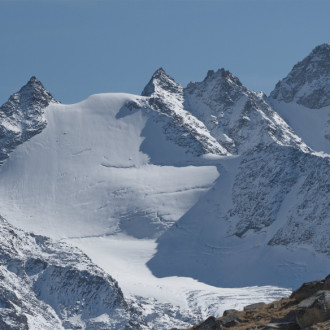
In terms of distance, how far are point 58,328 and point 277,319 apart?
6616 inches

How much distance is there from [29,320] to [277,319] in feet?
550

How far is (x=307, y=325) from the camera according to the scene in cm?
3103

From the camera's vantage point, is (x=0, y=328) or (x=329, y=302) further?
(x=0, y=328)

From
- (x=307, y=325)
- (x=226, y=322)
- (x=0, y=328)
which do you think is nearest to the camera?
(x=307, y=325)

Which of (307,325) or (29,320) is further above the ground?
(29,320)

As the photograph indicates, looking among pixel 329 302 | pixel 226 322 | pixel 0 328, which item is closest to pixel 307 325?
pixel 329 302

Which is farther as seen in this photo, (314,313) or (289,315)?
(289,315)

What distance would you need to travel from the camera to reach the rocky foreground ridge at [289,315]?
3120 cm

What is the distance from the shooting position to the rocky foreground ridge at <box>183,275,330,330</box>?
31.2 metres

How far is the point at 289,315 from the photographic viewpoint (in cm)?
3244

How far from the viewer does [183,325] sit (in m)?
199

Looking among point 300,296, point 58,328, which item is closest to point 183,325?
point 58,328

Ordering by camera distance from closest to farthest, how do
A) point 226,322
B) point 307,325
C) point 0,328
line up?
point 307,325, point 226,322, point 0,328

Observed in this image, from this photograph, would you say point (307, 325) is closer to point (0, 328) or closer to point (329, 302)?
point (329, 302)
